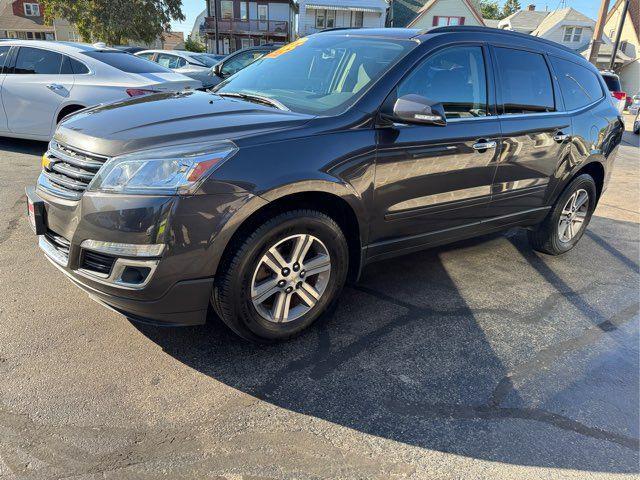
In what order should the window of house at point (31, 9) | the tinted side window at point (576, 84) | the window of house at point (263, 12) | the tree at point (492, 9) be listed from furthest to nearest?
1. the tree at point (492, 9)
2. the window of house at point (31, 9)
3. the window of house at point (263, 12)
4. the tinted side window at point (576, 84)

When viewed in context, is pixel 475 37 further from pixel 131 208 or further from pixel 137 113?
pixel 131 208

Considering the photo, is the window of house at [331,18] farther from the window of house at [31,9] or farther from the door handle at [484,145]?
the door handle at [484,145]

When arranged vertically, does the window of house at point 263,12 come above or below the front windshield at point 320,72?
above

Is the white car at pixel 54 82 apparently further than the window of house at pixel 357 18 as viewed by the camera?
No

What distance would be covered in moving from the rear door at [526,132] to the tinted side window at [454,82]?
214mm

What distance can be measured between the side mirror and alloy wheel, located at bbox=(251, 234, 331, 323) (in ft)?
2.97

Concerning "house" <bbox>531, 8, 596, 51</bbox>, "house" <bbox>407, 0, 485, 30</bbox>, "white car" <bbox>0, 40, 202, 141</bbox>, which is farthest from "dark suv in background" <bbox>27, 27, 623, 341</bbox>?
"house" <bbox>531, 8, 596, 51</bbox>

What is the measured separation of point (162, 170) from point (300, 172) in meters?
0.71

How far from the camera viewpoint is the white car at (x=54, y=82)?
674cm

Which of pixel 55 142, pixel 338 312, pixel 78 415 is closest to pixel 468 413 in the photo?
pixel 338 312

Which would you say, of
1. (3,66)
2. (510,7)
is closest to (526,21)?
(510,7)

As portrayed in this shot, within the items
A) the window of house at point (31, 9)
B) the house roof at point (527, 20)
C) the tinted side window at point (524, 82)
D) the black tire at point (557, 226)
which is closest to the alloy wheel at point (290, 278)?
the tinted side window at point (524, 82)

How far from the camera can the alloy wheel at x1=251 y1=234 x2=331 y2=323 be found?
2754mm

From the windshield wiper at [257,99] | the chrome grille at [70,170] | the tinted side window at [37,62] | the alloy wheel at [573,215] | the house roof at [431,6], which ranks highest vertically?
the house roof at [431,6]
